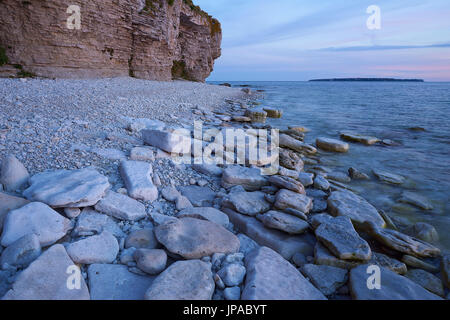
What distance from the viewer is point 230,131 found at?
17.3 ft

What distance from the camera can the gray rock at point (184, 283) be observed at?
1.42 m

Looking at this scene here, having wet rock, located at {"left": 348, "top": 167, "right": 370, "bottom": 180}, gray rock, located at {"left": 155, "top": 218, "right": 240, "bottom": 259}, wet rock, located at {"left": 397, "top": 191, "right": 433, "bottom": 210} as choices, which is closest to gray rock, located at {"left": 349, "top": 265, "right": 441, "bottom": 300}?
gray rock, located at {"left": 155, "top": 218, "right": 240, "bottom": 259}

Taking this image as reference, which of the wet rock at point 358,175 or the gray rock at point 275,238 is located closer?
the gray rock at point 275,238

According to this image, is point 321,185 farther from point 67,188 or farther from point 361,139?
point 361,139

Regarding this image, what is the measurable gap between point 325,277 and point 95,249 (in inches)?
66.0

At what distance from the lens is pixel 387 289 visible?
1609 millimetres

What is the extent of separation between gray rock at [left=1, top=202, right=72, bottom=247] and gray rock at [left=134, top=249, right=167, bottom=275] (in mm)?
626

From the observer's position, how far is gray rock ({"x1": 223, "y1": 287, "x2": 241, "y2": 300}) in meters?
1.52

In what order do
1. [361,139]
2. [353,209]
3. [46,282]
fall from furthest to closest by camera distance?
1. [361,139]
2. [353,209]
3. [46,282]

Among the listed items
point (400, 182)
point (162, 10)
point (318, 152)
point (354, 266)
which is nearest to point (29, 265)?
point (354, 266)

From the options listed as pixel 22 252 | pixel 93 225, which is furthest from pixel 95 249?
pixel 22 252

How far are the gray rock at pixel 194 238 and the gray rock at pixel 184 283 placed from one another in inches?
5.3

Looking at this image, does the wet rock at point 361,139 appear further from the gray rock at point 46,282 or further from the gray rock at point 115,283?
the gray rock at point 46,282

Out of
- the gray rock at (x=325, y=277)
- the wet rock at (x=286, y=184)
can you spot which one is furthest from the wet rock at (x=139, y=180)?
the gray rock at (x=325, y=277)
